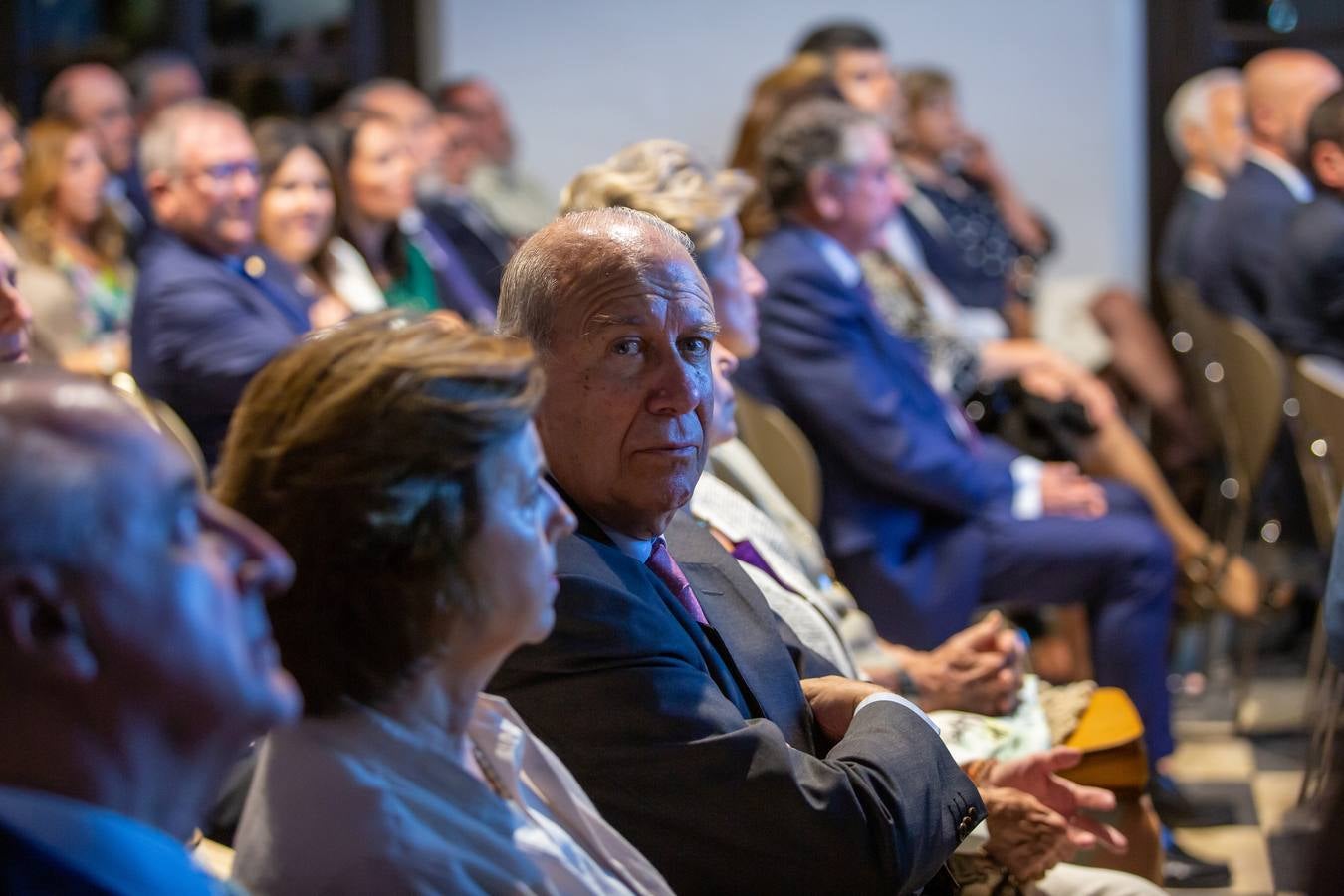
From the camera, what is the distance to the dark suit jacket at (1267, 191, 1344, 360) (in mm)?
4121

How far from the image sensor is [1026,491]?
360 centimetres

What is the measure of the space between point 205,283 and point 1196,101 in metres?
3.66

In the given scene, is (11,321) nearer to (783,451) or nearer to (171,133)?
(783,451)

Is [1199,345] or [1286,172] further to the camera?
[1286,172]

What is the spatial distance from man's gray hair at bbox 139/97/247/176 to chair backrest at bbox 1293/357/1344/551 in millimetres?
2484

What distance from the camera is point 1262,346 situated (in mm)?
3965

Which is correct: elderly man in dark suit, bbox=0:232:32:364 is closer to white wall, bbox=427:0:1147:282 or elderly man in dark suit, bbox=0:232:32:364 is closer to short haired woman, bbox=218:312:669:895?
short haired woman, bbox=218:312:669:895

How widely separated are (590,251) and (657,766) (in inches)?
20.3

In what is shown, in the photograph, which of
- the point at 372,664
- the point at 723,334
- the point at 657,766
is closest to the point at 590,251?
the point at 657,766

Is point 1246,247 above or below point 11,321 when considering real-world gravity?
below

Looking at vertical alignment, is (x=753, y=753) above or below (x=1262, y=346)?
above

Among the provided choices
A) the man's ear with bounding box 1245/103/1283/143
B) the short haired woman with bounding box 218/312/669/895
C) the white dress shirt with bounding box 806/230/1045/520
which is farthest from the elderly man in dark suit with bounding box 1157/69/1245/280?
the short haired woman with bounding box 218/312/669/895

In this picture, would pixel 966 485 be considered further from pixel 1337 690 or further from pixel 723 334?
pixel 723 334

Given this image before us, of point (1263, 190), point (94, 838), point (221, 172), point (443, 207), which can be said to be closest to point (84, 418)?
point (94, 838)
